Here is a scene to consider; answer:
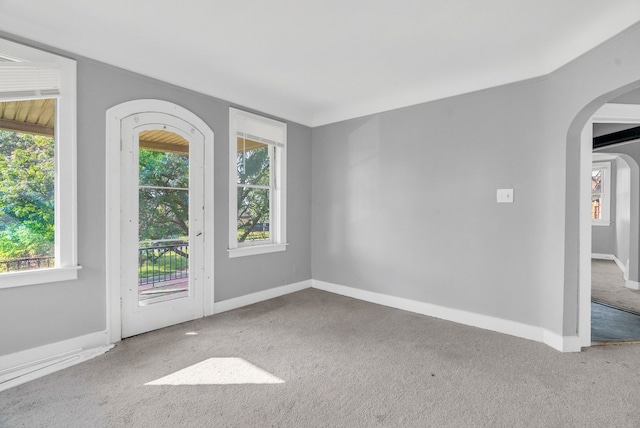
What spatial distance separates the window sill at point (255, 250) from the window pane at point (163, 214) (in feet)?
2.00

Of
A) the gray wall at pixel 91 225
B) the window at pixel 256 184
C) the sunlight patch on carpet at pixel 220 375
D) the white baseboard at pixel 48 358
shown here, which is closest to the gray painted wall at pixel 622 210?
the window at pixel 256 184

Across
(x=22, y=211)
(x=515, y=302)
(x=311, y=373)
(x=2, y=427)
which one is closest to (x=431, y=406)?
(x=311, y=373)

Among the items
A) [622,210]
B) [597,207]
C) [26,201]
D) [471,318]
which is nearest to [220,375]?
[26,201]

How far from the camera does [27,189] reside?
240cm

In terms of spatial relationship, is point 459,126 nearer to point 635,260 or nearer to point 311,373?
point 311,373

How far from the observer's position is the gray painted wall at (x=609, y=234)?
711 centimetres

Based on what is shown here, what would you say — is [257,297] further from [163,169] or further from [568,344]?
[568,344]

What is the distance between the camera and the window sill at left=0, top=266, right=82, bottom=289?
2279 millimetres

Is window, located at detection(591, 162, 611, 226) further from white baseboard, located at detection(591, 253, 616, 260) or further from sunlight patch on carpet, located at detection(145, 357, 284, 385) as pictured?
sunlight patch on carpet, located at detection(145, 357, 284, 385)

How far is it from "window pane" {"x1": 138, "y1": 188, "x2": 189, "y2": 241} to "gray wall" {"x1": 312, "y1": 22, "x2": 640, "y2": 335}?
6.67 ft

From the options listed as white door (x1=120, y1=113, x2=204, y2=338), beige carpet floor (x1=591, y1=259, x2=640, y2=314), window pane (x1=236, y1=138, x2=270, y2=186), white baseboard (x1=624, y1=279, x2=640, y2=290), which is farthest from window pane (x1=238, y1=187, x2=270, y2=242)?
white baseboard (x1=624, y1=279, x2=640, y2=290)

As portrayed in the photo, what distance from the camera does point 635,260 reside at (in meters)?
4.66

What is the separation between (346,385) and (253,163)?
2841 mm

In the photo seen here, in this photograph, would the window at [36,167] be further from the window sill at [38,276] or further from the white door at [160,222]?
the white door at [160,222]
